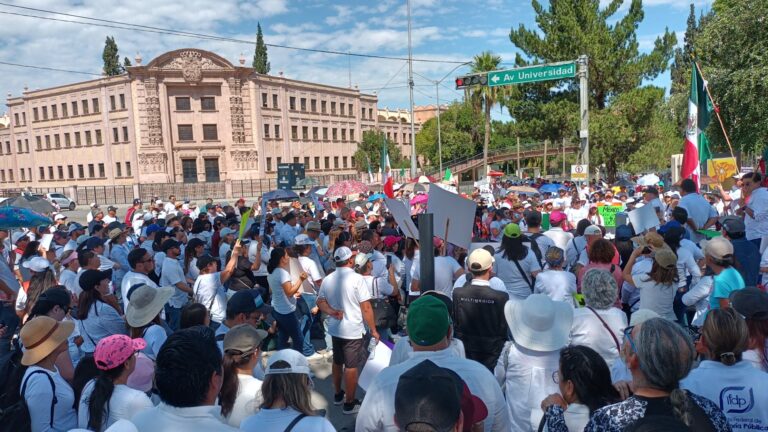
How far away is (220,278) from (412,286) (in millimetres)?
2256

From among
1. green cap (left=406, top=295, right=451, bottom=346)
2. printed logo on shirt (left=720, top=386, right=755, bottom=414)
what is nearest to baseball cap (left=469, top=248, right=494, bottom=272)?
green cap (left=406, top=295, right=451, bottom=346)

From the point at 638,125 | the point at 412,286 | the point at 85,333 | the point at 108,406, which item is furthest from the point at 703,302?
the point at 638,125

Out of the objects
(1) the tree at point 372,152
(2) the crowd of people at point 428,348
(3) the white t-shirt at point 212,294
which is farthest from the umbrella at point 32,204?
(1) the tree at point 372,152

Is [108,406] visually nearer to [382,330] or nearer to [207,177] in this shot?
[382,330]

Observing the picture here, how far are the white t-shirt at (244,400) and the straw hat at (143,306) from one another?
1422 millimetres

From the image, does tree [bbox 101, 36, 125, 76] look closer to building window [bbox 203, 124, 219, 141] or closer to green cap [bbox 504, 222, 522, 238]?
building window [bbox 203, 124, 219, 141]

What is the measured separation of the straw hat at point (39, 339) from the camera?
10.5ft

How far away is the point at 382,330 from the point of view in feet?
19.0

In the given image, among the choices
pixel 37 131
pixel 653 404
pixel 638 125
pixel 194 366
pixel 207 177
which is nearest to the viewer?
pixel 653 404

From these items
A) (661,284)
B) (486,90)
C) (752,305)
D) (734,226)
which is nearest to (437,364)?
(752,305)

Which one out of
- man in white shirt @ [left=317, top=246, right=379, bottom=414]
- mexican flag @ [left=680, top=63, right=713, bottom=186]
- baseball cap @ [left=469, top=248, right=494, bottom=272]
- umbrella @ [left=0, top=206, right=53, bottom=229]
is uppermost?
mexican flag @ [left=680, top=63, right=713, bottom=186]

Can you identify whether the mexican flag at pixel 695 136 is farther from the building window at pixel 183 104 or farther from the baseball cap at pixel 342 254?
the building window at pixel 183 104

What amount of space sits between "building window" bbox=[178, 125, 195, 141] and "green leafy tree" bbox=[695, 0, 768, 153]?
1804 inches

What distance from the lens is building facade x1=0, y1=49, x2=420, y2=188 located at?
51250 mm
